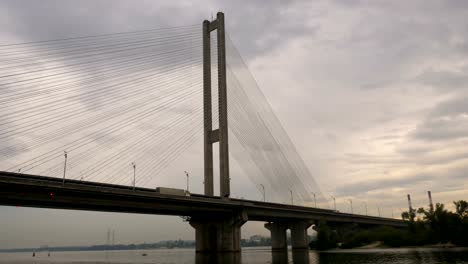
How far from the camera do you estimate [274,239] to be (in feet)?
350

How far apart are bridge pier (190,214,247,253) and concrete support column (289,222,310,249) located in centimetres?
3347

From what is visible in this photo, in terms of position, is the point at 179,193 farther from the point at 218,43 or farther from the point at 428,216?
the point at 428,216

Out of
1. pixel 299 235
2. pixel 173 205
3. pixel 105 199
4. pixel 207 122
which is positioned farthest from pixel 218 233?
pixel 299 235

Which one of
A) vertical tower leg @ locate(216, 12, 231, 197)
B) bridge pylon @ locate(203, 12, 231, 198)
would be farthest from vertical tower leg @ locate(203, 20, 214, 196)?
vertical tower leg @ locate(216, 12, 231, 197)

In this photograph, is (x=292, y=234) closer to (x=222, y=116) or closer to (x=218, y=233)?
(x=218, y=233)

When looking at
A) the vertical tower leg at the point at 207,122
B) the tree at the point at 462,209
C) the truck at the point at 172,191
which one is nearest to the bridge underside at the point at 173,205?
the truck at the point at 172,191

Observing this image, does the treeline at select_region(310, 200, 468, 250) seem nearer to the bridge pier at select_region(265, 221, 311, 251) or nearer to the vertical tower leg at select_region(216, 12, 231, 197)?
the bridge pier at select_region(265, 221, 311, 251)

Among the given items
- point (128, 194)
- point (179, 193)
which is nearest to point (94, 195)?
point (128, 194)

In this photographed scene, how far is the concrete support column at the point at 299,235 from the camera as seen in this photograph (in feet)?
345

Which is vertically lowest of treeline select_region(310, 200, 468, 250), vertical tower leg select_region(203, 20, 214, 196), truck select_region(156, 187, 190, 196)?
treeline select_region(310, 200, 468, 250)

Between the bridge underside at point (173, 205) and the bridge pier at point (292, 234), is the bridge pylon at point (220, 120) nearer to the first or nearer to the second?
the bridge underside at point (173, 205)

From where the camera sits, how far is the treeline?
3339 inches

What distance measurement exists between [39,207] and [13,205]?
413cm

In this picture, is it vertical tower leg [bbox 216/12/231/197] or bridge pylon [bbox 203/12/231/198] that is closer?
vertical tower leg [bbox 216/12/231/197]
